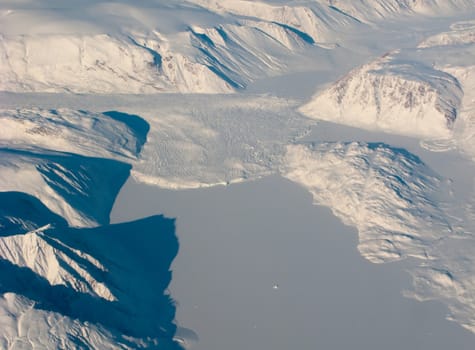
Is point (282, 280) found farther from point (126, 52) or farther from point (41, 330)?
point (126, 52)

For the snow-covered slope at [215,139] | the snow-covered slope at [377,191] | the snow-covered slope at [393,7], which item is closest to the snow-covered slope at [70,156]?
the snow-covered slope at [215,139]

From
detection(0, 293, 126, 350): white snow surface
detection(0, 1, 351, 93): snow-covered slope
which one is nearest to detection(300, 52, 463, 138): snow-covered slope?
detection(0, 1, 351, 93): snow-covered slope

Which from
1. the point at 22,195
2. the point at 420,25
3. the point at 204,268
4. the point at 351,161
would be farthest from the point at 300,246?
the point at 420,25

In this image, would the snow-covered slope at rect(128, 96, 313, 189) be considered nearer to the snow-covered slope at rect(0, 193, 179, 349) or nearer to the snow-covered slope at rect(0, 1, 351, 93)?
Answer: the snow-covered slope at rect(0, 1, 351, 93)

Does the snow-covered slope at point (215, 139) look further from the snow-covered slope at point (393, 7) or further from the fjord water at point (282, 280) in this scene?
the snow-covered slope at point (393, 7)

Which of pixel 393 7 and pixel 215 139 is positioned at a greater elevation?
pixel 393 7

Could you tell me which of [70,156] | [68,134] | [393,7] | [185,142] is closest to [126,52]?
[185,142]

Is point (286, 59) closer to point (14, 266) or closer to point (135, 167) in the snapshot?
point (135, 167)
